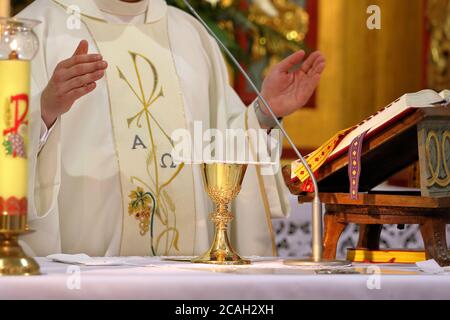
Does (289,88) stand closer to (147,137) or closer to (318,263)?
(147,137)

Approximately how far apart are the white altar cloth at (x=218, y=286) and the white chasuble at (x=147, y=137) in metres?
1.05

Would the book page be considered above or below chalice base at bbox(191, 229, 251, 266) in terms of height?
above

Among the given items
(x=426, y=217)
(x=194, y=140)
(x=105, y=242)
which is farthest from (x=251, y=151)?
(x=426, y=217)

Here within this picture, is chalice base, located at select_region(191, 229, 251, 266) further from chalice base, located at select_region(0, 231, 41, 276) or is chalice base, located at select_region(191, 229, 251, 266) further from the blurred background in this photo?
the blurred background

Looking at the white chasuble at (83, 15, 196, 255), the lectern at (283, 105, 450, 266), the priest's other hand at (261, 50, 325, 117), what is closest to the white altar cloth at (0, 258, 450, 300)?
the lectern at (283, 105, 450, 266)

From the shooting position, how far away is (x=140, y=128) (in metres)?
3.28

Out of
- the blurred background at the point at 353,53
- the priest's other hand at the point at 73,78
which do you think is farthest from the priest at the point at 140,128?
the blurred background at the point at 353,53

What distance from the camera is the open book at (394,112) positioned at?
8.13 feet

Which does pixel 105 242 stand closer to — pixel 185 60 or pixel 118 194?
pixel 118 194

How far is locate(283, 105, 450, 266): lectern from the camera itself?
248 centimetres

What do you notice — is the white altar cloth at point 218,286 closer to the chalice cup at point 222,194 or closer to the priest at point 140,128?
the chalice cup at point 222,194

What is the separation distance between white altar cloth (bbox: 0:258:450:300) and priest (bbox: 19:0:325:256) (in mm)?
948

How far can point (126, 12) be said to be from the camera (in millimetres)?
3404

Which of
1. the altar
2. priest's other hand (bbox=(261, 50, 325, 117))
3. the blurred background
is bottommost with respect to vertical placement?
the altar
